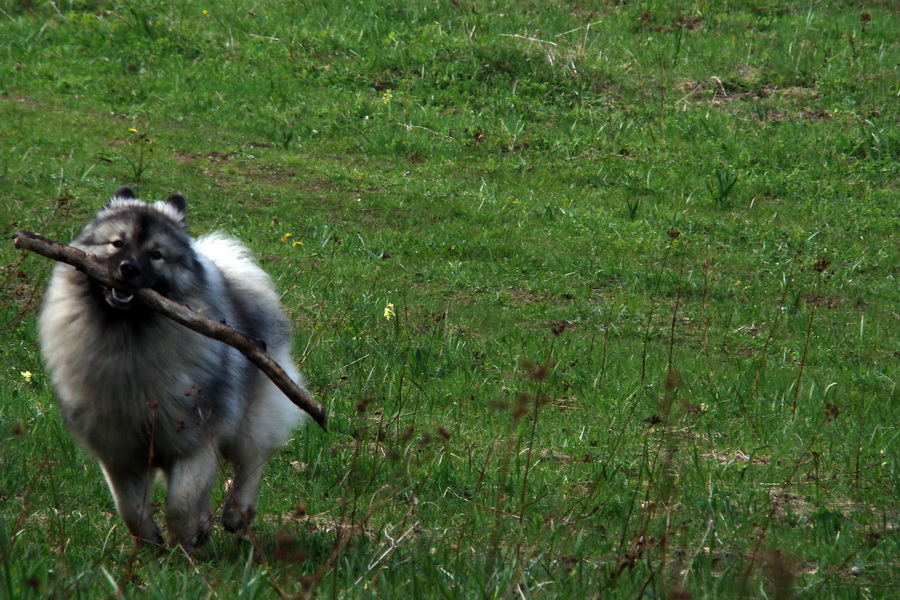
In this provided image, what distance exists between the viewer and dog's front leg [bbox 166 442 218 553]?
458 centimetres

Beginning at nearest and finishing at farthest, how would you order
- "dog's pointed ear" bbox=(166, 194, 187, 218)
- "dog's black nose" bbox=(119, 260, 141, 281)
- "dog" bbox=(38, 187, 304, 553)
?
"dog's black nose" bbox=(119, 260, 141, 281) < "dog" bbox=(38, 187, 304, 553) < "dog's pointed ear" bbox=(166, 194, 187, 218)

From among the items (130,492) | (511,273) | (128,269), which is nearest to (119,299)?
(128,269)

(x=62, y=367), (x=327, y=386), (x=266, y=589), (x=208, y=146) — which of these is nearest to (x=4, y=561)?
(x=266, y=589)

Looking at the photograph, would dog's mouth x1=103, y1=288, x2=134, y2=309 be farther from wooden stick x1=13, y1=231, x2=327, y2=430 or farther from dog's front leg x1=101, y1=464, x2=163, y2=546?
dog's front leg x1=101, y1=464, x2=163, y2=546

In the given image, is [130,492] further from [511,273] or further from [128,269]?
[511,273]

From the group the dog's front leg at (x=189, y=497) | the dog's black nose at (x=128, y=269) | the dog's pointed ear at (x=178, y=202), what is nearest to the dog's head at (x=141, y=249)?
the dog's black nose at (x=128, y=269)

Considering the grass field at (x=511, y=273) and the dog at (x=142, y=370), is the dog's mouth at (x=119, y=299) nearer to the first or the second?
the dog at (x=142, y=370)

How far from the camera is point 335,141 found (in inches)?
492

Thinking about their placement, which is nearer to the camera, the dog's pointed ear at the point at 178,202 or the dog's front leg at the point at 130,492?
the dog's front leg at the point at 130,492

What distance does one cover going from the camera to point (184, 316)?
4.26 metres

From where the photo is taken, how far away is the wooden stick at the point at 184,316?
163 inches

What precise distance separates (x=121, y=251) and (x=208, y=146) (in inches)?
300

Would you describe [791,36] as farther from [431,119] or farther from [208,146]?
[208,146]

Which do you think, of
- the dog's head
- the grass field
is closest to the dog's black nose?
the dog's head
